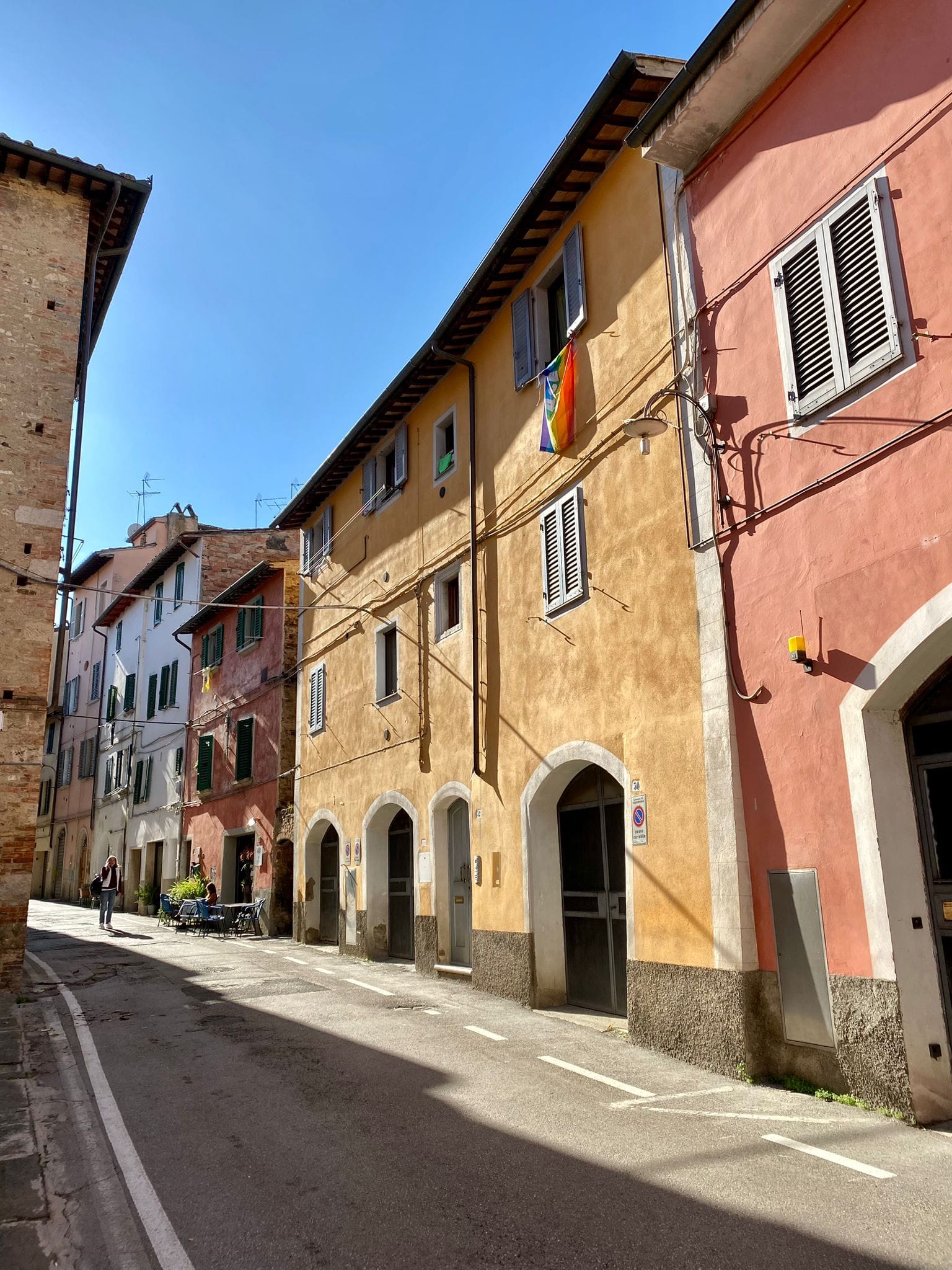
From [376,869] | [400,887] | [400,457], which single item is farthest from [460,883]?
[400,457]

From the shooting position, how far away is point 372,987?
41.3ft

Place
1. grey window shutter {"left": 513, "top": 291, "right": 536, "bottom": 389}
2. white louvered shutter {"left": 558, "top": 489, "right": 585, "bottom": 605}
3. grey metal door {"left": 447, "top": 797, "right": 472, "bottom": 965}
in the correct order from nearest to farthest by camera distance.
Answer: white louvered shutter {"left": 558, "top": 489, "right": 585, "bottom": 605} → grey window shutter {"left": 513, "top": 291, "right": 536, "bottom": 389} → grey metal door {"left": 447, "top": 797, "right": 472, "bottom": 965}

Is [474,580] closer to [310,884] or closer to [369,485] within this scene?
[369,485]

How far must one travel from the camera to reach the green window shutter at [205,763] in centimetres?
2670

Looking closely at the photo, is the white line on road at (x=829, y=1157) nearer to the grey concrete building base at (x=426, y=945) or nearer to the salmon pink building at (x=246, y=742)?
the grey concrete building base at (x=426, y=945)

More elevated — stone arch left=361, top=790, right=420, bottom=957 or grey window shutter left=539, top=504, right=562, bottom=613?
grey window shutter left=539, top=504, right=562, bottom=613

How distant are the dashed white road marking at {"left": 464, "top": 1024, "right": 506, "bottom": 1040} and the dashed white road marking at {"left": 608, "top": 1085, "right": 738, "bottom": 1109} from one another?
237 cm

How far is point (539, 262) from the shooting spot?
12.6 meters

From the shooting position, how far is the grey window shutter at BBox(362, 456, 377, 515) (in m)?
17.7

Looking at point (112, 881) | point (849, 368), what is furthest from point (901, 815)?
point (112, 881)

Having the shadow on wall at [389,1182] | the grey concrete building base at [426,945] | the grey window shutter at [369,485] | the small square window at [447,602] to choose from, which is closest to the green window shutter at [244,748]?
the grey window shutter at [369,485]

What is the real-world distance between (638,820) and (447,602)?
20.7ft

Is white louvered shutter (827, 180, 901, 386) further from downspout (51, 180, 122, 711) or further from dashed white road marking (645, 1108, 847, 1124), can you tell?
downspout (51, 180, 122, 711)

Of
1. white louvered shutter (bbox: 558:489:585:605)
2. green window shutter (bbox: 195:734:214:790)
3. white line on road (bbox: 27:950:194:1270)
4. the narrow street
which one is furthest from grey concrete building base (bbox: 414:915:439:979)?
green window shutter (bbox: 195:734:214:790)
